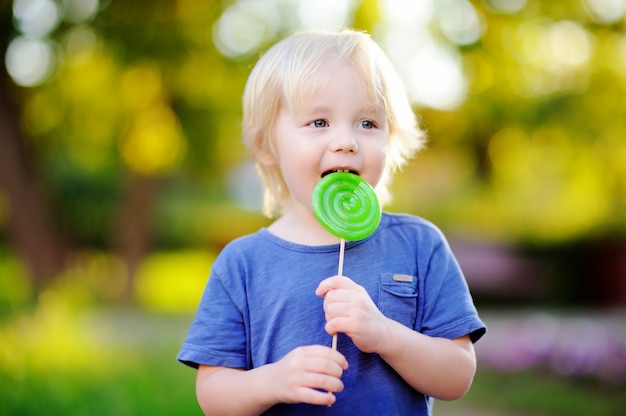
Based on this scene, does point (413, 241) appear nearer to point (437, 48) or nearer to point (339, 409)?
point (339, 409)

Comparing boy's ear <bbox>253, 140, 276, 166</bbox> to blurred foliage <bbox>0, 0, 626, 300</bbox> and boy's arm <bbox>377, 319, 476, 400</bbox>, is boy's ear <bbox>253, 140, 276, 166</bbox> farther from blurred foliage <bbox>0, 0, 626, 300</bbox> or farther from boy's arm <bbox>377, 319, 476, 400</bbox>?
blurred foliage <bbox>0, 0, 626, 300</bbox>

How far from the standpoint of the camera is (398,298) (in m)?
1.96

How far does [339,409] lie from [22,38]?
776 centimetres

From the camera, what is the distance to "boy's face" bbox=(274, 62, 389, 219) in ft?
6.37

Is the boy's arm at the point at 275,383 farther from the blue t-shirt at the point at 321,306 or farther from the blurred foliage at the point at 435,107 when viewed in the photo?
the blurred foliage at the point at 435,107

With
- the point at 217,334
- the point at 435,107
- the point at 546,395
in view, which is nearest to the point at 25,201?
the point at 435,107

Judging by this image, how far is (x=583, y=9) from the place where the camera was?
25.3ft

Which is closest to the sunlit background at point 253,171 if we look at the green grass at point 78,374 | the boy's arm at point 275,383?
the green grass at point 78,374

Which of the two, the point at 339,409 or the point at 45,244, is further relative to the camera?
the point at 45,244

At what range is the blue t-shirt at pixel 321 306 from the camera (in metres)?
1.93

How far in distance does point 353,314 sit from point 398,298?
24 centimetres

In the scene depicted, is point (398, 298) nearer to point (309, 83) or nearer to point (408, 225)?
point (408, 225)

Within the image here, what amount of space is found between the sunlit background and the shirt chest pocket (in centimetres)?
254

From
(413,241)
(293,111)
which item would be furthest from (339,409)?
(293,111)
